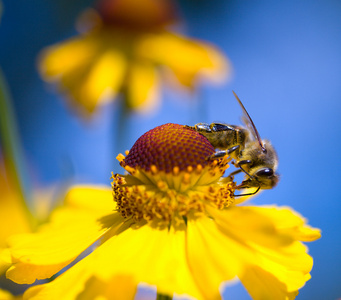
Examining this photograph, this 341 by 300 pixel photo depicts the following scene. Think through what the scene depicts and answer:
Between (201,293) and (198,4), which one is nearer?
(201,293)

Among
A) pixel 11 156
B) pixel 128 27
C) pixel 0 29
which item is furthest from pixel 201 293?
pixel 0 29

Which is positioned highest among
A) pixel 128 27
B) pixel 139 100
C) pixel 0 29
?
pixel 128 27

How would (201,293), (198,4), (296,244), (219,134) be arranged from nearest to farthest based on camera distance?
(201,293)
(296,244)
(219,134)
(198,4)

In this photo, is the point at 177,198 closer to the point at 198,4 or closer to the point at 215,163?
the point at 215,163

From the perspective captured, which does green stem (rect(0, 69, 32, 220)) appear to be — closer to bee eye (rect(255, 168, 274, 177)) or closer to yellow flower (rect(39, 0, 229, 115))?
bee eye (rect(255, 168, 274, 177))

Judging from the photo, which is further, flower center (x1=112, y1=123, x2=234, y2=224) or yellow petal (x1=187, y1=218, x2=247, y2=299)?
flower center (x1=112, y1=123, x2=234, y2=224)

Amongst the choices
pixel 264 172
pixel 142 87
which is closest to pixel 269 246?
pixel 264 172

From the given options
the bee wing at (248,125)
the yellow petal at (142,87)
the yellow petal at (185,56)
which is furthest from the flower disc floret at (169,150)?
the yellow petal at (185,56)

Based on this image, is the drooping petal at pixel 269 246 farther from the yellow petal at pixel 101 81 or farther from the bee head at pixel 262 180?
the yellow petal at pixel 101 81

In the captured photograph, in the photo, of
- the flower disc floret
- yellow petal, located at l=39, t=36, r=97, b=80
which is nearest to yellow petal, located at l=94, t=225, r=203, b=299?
the flower disc floret
